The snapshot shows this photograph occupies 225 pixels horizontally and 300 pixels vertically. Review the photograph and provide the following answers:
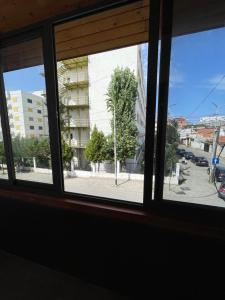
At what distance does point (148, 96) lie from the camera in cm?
114

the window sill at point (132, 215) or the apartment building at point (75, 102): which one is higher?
the apartment building at point (75, 102)

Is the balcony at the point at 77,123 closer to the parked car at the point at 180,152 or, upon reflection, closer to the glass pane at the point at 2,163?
the glass pane at the point at 2,163

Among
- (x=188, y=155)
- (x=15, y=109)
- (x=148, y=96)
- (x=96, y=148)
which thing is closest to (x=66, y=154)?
(x=96, y=148)

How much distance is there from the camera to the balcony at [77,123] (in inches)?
66.3

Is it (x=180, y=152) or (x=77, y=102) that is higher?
(x=77, y=102)

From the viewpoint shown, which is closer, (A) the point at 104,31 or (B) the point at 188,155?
(B) the point at 188,155

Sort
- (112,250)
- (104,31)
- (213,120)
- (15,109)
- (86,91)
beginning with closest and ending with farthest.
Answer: (213,120), (112,250), (104,31), (15,109), (86,91)

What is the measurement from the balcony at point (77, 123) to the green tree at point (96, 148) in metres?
0.12

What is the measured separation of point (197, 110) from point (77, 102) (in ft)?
4.02

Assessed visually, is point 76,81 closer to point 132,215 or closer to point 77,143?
point 77,143

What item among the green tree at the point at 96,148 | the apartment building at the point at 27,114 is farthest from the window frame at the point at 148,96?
the green tree at the point at 96,148

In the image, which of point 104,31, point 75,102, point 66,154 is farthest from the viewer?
point 75,102

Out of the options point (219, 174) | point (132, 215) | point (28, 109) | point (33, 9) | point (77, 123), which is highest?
point (33, 9)

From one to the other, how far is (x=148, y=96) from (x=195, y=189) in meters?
0.70
